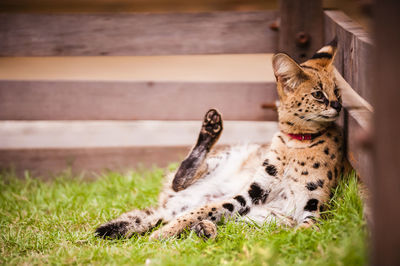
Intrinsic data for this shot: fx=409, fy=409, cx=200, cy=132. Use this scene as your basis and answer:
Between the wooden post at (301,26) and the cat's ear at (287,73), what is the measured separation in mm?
1051

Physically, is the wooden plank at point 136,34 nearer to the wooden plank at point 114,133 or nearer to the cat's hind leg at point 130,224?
the wooden plank at point 114,133

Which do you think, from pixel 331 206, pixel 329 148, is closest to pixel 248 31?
pixel 329 148

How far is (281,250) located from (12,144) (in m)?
3.66

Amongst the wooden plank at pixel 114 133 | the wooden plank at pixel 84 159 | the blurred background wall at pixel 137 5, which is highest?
the blurred background wall at pixel 137 5

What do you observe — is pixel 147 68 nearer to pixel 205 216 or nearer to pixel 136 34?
pixel 136 34

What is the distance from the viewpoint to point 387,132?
1232 millimetres

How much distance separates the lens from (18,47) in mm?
3908

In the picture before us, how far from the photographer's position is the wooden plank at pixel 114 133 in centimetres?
489

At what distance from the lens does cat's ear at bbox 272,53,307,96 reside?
8.20 ft

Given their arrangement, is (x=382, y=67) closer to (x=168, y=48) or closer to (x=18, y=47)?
(x=168, y=48)

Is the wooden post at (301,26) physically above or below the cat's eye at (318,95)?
above

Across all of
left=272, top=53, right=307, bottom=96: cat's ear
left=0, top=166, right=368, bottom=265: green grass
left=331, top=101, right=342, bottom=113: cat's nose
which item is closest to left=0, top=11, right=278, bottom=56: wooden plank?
left=272, top=53, right=307, bottom=96: cat's ear

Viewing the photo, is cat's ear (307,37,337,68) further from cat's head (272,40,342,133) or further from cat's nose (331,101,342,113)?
cat's nose (331,101,342,113)

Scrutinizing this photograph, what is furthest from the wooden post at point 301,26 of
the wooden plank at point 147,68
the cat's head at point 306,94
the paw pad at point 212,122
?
the wooden plank at point 147,68
